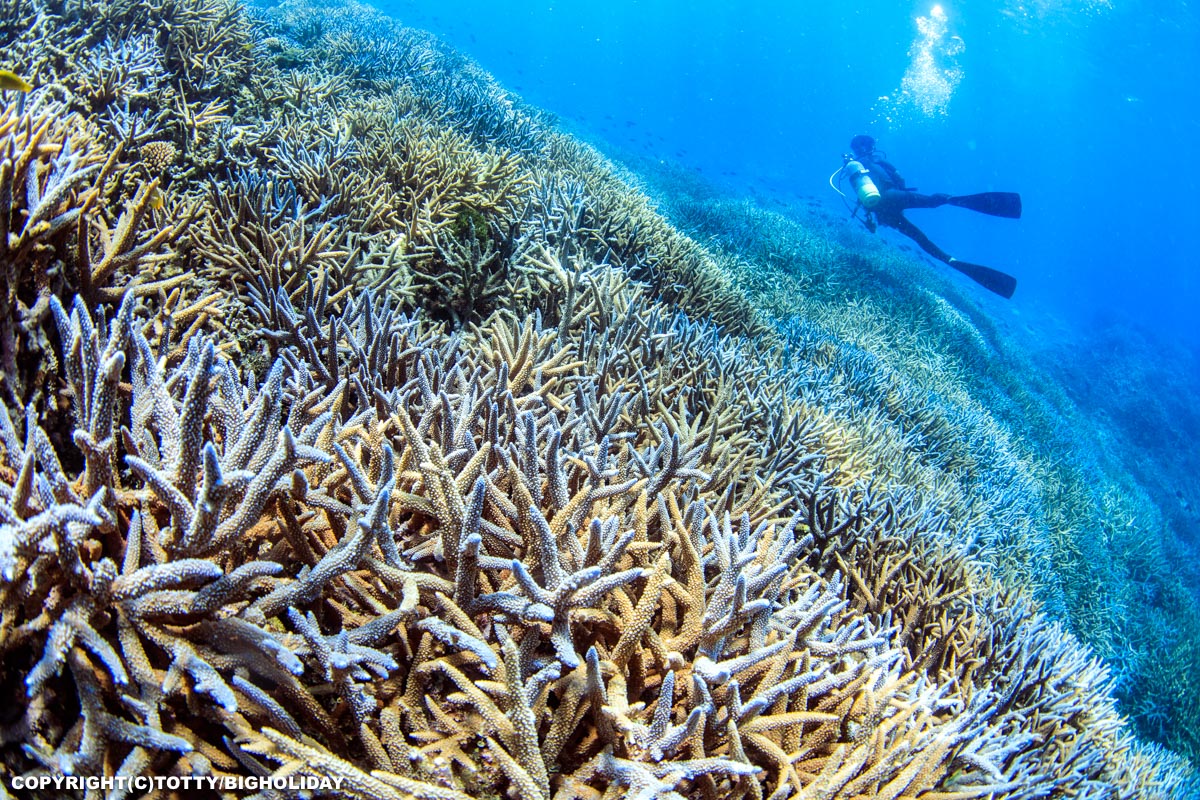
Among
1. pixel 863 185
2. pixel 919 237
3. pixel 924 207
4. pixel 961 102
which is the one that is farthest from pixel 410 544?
pixel 961 102

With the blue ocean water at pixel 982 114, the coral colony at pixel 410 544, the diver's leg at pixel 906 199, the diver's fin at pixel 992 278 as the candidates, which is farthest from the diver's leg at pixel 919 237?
the coral colony at pixel 410 544

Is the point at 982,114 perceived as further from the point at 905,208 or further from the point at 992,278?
the point at 992,278

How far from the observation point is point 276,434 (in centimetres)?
140

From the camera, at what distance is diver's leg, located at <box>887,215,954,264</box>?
Answer: 15.0m

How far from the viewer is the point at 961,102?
9875cm

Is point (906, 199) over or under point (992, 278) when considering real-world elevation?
over

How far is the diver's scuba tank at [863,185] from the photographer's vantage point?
50.9 ft

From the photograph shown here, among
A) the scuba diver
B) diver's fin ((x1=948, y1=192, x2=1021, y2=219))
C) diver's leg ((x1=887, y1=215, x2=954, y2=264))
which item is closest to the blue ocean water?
the scuba diver

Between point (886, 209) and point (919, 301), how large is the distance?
16.8ft

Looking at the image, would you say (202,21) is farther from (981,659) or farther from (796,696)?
(981,659)

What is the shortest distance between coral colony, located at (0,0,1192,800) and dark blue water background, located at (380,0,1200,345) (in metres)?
48.3

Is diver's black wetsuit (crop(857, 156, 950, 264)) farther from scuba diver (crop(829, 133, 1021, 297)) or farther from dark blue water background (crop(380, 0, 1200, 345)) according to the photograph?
dark blue water background (crop(380, 0, 1200, 345))

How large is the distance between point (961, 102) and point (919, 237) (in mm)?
113158

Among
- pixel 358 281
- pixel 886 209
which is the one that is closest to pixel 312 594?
pixel 358 281
